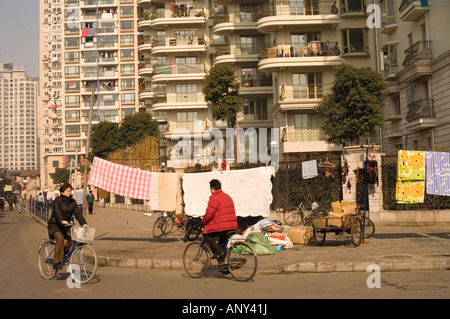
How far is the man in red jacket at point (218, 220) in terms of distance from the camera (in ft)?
33.2

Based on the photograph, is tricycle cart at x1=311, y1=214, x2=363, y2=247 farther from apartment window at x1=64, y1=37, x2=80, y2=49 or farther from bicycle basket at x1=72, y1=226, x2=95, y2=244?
apartment window at x1=64, y1=37, x2=80, y2=49

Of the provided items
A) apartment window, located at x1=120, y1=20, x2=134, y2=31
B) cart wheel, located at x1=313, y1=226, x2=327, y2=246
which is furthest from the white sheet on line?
apartment window, located at x1=120, y1=20, x2=134, y2=31

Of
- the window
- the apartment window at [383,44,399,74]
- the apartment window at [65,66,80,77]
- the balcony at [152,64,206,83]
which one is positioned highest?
the apartment window at [65,66,80,77]

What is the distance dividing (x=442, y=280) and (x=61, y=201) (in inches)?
285

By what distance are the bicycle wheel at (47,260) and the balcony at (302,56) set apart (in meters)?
32.2

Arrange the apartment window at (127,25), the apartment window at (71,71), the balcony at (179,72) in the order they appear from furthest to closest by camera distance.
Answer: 1. the apartment window at (71,71)
2. the apartment window at (127,25)
3. the balcony at (179,72)

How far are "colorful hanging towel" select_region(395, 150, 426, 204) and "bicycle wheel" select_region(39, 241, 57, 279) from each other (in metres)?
10.6

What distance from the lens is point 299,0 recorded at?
41875 mm

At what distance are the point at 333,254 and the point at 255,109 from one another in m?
39.2

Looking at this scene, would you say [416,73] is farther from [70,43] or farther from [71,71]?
[70,43]

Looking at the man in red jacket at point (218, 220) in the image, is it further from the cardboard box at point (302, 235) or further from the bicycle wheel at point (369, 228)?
the bicycle wheel at point (369, 228)

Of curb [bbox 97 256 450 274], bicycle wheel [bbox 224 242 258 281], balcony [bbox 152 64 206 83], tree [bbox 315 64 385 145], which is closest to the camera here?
A: bicycle wheel [bbox 224 242 258 281]

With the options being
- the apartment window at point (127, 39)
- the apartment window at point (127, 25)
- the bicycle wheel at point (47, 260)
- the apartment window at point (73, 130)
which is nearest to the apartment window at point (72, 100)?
the apartment window at point (73, 130)

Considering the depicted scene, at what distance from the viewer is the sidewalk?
1127 centimetres
